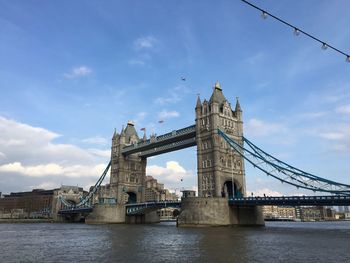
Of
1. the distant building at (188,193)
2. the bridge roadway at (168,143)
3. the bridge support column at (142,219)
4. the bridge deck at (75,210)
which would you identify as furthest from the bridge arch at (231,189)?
the bridge deck at (75,210)

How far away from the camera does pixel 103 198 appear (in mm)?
91125

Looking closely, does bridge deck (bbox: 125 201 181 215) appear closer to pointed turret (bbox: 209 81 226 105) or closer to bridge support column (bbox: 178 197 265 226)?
bridge support column (bbox: 178 197 265 226)

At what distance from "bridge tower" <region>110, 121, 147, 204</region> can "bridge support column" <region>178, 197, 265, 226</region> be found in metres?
39.4

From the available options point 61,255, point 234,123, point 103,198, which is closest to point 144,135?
point 103,198

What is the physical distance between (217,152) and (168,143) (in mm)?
20251

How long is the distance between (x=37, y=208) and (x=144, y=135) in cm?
10596

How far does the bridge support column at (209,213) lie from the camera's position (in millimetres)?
60812

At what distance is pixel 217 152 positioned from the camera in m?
70.6

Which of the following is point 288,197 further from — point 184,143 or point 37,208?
point 37,208

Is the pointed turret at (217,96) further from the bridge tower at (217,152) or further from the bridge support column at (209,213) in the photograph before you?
the bridge support column at (209,213)

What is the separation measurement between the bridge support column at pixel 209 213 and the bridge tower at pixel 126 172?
39365 mm

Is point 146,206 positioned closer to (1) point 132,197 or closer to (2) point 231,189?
(2) point 231,189

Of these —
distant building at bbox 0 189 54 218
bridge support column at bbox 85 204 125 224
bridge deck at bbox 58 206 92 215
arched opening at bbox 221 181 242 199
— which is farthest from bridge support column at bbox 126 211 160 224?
distant building at bbox 0 189 54 218

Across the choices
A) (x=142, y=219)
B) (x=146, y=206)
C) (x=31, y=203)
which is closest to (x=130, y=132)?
(x=142, y=219)
